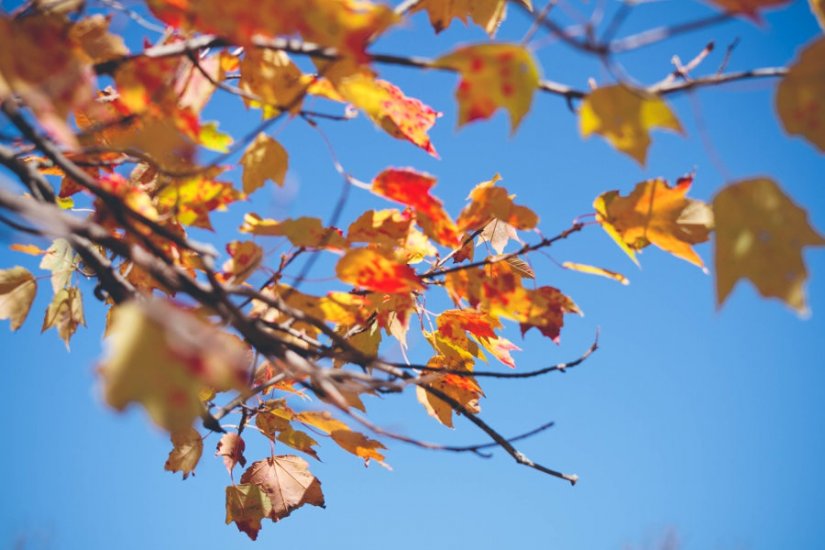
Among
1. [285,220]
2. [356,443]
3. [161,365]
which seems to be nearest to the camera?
[161,365]

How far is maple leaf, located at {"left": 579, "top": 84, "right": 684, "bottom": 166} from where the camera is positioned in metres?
0.51

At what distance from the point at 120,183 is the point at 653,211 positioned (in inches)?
29.7

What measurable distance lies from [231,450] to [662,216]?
3.15ft

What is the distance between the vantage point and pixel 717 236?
51cm

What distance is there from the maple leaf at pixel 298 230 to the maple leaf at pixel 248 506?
0.65 metres

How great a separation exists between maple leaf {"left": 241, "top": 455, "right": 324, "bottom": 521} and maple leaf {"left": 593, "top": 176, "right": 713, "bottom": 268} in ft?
2.75

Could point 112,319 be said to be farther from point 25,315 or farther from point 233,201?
point 233,201

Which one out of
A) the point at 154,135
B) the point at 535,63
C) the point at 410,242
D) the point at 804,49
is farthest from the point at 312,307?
the point at 804,49

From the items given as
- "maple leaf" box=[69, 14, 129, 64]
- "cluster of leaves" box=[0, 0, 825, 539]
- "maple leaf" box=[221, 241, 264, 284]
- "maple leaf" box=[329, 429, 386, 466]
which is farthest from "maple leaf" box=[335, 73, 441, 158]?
"maple leaf" box=[329, 429, 386, 466]

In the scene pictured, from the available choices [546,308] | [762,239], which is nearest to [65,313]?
[546,308]

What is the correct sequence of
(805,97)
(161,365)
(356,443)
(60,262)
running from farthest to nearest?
(60,262)
(356,443)
(805,97)
(161,365)

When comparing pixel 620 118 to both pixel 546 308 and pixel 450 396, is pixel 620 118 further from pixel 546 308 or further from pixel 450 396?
pixel 450 396

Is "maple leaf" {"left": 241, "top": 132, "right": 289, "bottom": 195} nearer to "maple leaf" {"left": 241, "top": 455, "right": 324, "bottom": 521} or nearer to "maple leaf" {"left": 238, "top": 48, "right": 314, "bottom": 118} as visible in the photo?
"maple leaf" {"left": 238, "top": 48, "right": 314, "bottom": 118}

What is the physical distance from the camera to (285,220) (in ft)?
2.29
